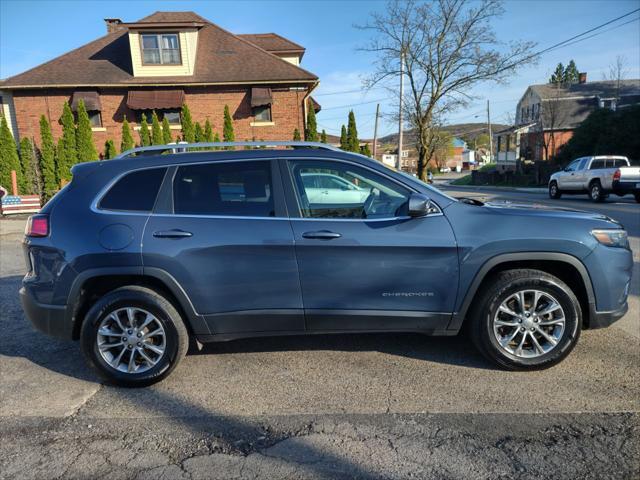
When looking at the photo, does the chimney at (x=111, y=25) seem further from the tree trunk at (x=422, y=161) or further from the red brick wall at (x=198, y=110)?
the tree trunk at (x=422, y=161)

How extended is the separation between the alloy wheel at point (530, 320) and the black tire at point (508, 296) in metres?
0.03

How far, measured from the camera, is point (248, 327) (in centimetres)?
360

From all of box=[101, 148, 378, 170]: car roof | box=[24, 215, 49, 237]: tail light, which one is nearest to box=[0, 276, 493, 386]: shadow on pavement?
box=[24, 215, 49, 237]: tail light

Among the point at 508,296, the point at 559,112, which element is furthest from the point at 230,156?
the point at 559,112

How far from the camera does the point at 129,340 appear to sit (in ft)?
A: 11.7

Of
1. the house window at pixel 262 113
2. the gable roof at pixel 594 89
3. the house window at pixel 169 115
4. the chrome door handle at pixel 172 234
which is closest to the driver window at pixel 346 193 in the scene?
the chrome door handle at pixel 172 234

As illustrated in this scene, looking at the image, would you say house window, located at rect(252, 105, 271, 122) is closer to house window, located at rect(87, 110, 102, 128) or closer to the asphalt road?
house window, located at rect(87, 110, 102, 128)

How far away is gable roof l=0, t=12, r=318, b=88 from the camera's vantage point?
70.1ft

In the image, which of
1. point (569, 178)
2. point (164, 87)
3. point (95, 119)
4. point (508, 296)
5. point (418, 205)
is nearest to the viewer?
point (418, 205)

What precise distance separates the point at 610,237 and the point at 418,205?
1555 mm

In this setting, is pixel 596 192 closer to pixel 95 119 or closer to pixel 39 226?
pixel 39 226

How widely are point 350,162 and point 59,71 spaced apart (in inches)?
923

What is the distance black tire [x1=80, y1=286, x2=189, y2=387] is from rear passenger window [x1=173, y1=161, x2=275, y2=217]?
A: 73 centimetres

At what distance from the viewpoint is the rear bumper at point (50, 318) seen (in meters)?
3.56
